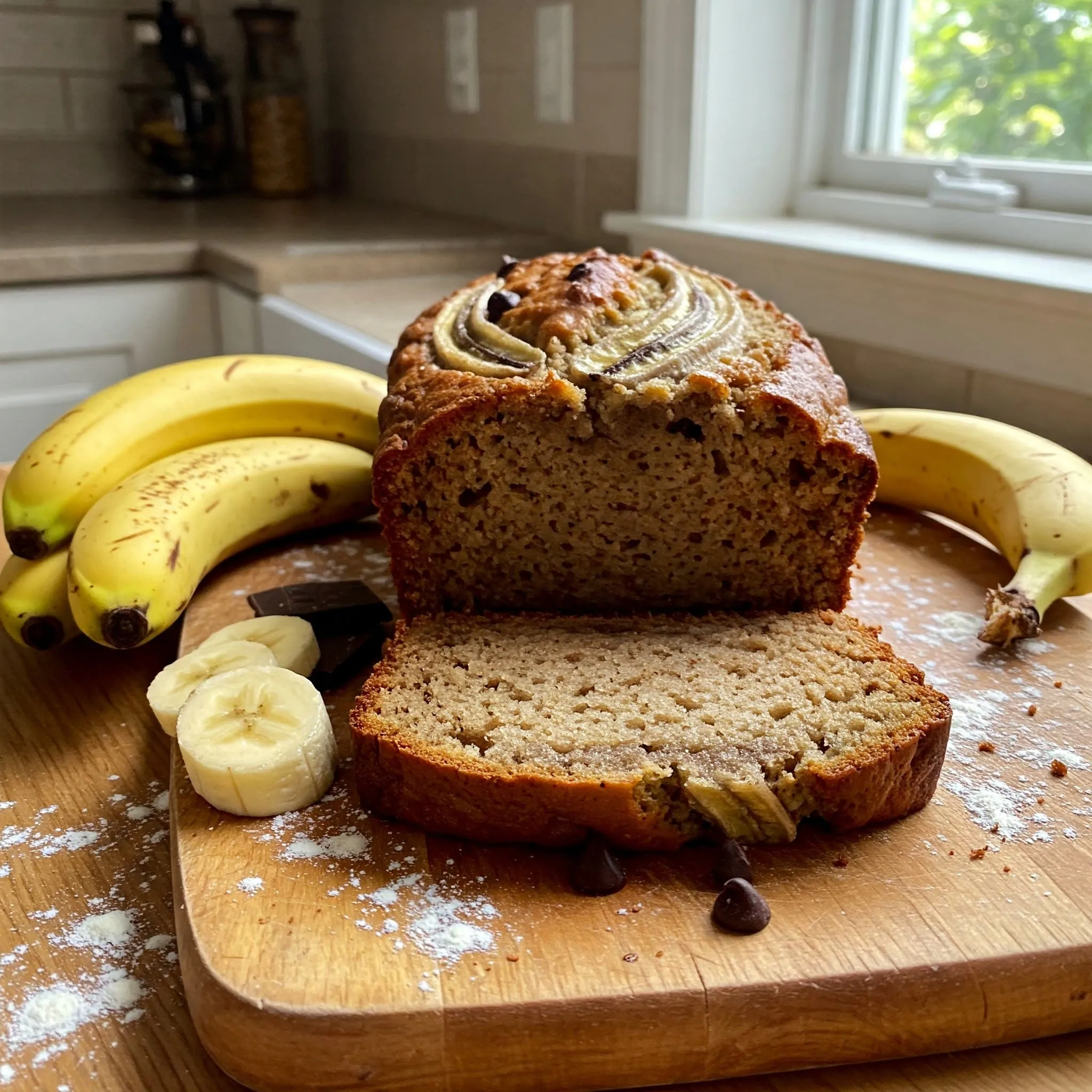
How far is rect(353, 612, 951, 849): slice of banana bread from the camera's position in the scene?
104 cm

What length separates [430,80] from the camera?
3.86m

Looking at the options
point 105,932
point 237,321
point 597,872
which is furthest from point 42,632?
point 237,321

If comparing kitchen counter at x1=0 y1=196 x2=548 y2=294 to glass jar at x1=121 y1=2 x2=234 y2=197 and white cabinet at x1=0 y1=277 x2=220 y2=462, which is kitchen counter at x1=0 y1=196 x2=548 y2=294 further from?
glass jar at x1=121 y1=2 x2=234 y2=197

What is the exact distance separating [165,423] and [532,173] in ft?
6.65

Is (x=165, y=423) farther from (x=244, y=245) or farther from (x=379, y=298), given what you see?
(x=244, y=245)

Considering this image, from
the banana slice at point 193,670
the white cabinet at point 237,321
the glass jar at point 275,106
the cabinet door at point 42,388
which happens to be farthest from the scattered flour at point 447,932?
the glass jar at point 275,106

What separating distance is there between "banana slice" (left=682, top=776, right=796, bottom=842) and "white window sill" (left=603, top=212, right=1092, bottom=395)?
120cm

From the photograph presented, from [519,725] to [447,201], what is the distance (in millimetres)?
3095

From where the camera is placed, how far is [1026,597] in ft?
4.54

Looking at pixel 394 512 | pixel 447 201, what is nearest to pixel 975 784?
pixel 394 512

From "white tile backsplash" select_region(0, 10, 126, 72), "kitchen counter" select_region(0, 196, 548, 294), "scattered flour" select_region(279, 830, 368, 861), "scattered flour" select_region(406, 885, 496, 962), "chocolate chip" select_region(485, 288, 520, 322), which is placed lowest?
"scattered flour" select_region(279, 830, 368, 861)

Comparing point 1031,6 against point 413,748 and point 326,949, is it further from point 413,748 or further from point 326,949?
point 326,949

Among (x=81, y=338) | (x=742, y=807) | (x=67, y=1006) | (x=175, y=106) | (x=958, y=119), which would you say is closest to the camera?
(x=67, y=1006)

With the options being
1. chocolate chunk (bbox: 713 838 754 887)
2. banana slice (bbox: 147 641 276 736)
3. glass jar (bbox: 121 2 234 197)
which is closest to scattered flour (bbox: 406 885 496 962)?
chocolate chunk (bbox: 713 838 754 887)
